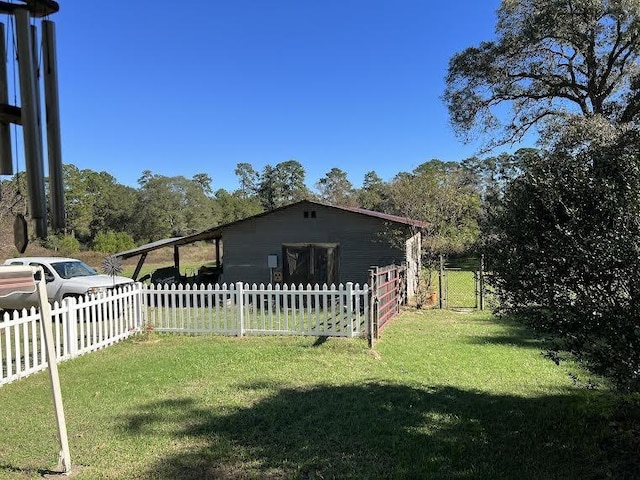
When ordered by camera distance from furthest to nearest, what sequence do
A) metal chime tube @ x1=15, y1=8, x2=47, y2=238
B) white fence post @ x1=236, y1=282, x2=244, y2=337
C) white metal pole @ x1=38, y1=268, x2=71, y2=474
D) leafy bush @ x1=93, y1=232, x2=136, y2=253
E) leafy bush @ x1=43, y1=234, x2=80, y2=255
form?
leafy bush @ x1=93, y1=232, x2=136, y2=253 < leafy bush @ x1=43, y1=234, x2=80, y2=255 < white fence post @ x1=236, y1=282, x2=244, y2=337 < white metal pole @ x1=38, y1=268, x2=71, y2=474 < metal chime tube @ x1=15, y1=8, x2=47, y2=238

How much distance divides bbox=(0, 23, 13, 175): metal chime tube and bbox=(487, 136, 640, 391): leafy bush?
11.1 ft

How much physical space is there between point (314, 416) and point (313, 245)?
11505 mm

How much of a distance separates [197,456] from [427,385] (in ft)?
10.2

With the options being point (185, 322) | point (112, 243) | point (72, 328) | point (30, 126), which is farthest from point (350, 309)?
point (112, 243)

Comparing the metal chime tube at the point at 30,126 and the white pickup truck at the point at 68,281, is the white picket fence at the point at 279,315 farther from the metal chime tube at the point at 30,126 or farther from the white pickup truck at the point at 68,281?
the metal chime tube at the point at 30,126

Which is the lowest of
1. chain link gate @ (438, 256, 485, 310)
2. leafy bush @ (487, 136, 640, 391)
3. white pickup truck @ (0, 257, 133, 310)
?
chain link gate @ (438, 256, 485, 310)

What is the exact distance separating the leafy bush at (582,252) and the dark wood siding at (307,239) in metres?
11.6

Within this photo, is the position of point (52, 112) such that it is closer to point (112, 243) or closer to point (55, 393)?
point (55, 393)

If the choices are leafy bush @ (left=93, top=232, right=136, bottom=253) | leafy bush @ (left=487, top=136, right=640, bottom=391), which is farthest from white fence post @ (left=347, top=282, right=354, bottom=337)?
leafy bush @ (left=93, top=232, right=136, bottom=253)

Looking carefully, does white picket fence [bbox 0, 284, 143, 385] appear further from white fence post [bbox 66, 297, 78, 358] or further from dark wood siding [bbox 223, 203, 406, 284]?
dark wood siding [bbox 223, 203, 406, 284]

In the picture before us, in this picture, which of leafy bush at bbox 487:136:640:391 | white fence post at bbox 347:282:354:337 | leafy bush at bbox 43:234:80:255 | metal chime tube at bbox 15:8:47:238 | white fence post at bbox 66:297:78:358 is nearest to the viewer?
metal chime tube at bbox 15:8:47:238

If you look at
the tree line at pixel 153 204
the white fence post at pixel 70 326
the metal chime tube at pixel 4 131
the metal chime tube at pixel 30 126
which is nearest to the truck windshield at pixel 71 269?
the white fence post at pixel 70 326

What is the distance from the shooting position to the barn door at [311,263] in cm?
1636

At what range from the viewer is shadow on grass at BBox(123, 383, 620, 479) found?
3.86 meters
